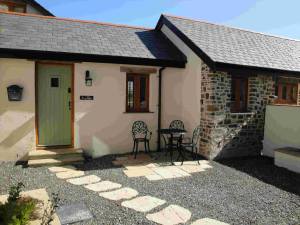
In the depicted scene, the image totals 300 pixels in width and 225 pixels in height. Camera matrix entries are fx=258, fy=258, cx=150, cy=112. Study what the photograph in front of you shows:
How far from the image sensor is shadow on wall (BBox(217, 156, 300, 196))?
19.3 ft

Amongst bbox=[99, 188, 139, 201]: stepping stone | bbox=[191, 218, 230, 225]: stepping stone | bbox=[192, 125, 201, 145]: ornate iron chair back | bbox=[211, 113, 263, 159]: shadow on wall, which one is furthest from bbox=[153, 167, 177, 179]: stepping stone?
bbox=[191, 218, 230, 225]: stepping stone

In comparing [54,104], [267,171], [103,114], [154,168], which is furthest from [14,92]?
[267,171]

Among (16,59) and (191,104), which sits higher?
(16,59)

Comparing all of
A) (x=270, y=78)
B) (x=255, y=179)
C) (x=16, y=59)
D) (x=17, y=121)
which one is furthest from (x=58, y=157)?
(x=270, y=78)

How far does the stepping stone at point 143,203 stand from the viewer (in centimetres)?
444

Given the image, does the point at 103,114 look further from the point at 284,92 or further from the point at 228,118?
the point at 284,92

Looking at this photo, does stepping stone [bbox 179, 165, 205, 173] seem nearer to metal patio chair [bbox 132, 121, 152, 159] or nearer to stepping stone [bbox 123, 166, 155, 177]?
stepping stone [bbox 123, 166, 155, 177]

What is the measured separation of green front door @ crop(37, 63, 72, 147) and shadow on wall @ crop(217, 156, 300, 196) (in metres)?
4.76

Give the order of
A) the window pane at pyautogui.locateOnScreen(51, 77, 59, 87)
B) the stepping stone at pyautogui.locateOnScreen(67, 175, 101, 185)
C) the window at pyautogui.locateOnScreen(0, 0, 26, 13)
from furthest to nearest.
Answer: the window at pyautogui.locateOnScreen(0, 0, 26, 13)
the window pane at pyautogui.locateOnScreen(51, 77, 59, 87)
the stepping stone at pyautogui.locateOnScreen(67, 175, 101, 185)

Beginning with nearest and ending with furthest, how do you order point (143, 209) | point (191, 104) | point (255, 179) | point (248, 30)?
point (143, 209) < point (255, 179) < point (191, 104) < point (248, 30)

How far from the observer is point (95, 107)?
25.4 ft

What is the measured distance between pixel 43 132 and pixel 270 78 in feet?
24.4

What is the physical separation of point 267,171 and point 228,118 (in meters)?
1.90

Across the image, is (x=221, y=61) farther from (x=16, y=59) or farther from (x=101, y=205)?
(x=16, y=59)
